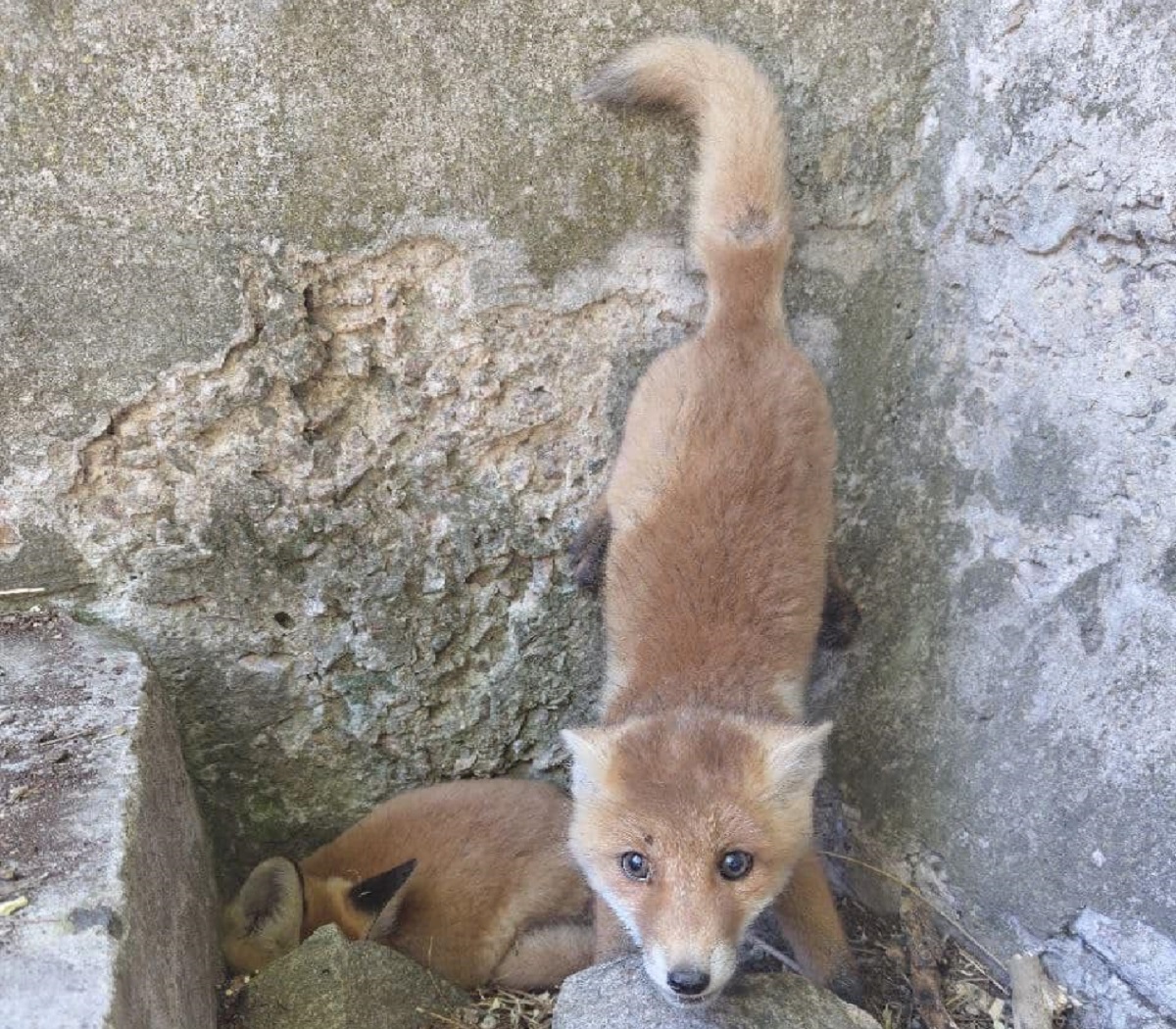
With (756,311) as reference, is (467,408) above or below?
below

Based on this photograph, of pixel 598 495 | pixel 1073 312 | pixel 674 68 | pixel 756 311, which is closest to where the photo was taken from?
pixel 1073 312

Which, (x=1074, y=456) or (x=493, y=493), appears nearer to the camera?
(x=1074, y=456)

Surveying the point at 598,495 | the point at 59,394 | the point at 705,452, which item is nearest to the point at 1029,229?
the point at 705,452

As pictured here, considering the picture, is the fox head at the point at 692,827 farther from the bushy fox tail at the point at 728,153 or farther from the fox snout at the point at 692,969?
the bushy fox tail at the point at 728,153

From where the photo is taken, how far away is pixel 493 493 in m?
3.69

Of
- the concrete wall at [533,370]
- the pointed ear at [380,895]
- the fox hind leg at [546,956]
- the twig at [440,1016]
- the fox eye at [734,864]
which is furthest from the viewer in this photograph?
the fox hind leg at [546,956]

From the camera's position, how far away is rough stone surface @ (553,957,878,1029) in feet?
9.48

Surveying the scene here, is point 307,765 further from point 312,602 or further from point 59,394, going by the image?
point 59,394

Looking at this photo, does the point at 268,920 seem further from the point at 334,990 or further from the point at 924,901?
the point at 924,901

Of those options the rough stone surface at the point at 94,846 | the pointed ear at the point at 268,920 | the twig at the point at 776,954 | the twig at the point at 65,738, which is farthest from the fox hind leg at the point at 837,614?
the twig at the point at 65,738

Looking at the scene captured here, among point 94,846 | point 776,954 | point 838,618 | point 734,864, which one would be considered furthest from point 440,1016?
point 838,618

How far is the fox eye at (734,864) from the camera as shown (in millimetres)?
2859

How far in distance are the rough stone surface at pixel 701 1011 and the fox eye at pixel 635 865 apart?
298mm

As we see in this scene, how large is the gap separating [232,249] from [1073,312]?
7.57 ft
